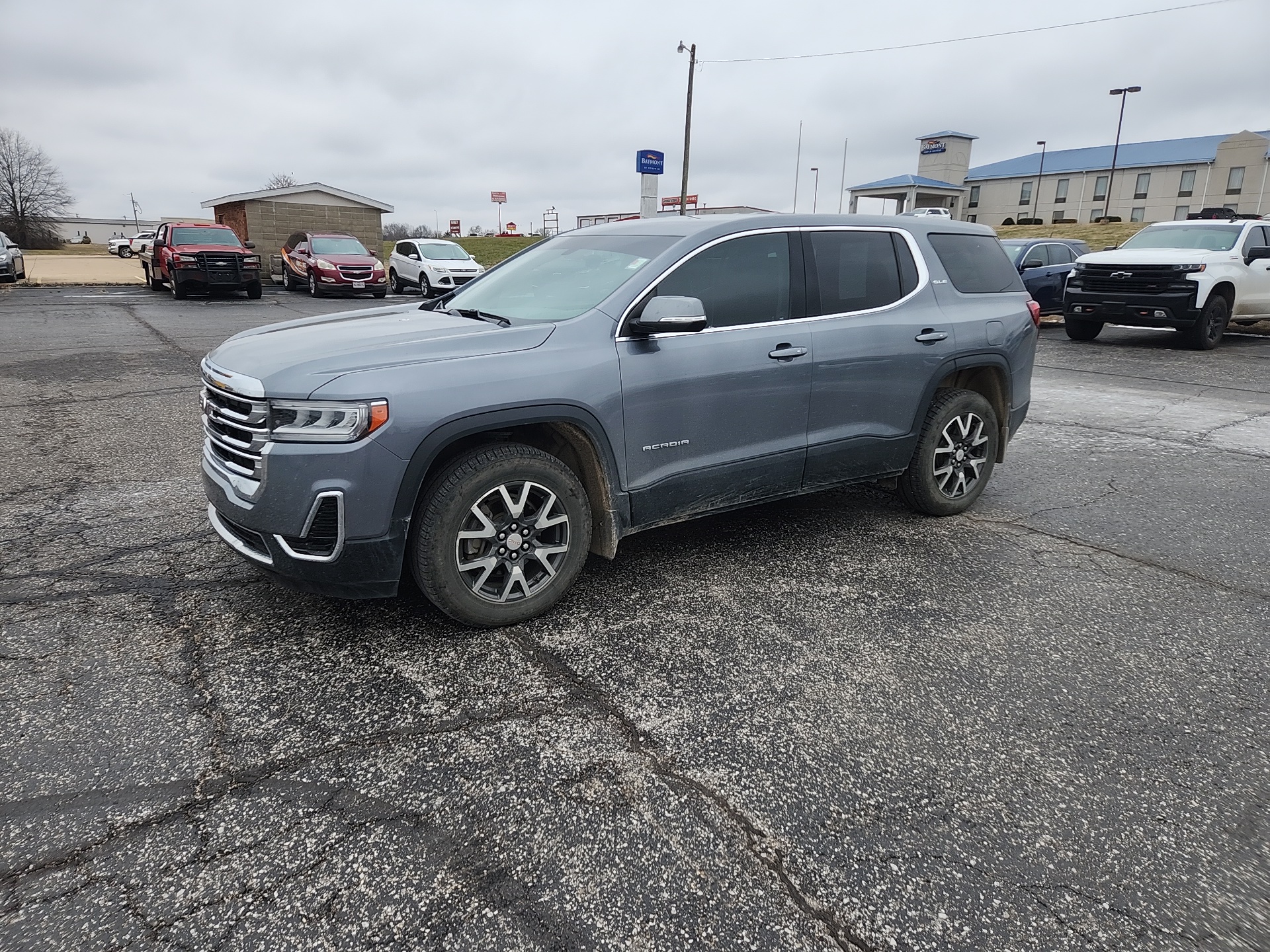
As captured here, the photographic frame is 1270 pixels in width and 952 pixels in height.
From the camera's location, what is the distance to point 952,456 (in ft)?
16.9

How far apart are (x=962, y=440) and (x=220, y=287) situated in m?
22.1

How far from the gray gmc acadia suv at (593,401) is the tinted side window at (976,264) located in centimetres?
2

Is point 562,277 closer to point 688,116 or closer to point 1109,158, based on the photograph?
point 688,116

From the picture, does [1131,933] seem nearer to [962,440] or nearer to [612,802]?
[612,802]

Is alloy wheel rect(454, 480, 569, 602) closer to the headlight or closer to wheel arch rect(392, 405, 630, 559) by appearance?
wheel arch rect(392, 405, 630, 559)

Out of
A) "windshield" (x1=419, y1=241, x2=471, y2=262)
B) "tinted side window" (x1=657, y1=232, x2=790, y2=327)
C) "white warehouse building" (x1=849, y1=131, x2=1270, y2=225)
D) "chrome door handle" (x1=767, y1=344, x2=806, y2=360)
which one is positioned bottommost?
"chrome door handle" (x1=767, y1=344, x2=806, y2=360)

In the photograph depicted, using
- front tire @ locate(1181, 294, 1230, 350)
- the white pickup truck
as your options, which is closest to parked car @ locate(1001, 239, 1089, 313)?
the white pickup truck

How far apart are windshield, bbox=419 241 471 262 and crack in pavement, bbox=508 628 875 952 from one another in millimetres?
23157

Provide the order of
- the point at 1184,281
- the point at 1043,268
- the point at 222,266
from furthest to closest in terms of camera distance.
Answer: the point at 222,266 < the point at 1043,268 < the point at 1184,281

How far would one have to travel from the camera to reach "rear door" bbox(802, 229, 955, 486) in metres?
4.42

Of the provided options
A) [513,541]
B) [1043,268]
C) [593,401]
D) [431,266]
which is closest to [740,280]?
[593,401]

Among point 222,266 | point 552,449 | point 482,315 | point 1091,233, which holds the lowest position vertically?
point 552,449

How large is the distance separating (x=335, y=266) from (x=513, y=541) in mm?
22328

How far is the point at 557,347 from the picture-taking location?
11.8ft
